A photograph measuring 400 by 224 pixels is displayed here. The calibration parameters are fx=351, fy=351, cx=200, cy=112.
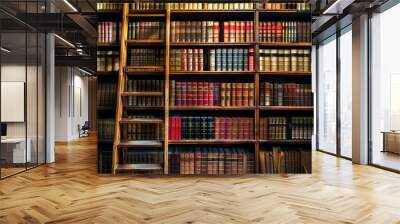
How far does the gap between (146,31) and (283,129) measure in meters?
2.40

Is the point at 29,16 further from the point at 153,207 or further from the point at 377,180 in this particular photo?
the point at 377,180

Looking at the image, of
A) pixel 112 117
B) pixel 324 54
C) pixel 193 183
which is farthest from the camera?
pixel 324 54

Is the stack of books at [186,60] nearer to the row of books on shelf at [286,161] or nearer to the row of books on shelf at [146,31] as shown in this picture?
the row of books on shelf at [146,31]

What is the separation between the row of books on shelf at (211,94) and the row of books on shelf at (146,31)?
2.44ft

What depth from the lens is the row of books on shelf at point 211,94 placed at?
493 cm

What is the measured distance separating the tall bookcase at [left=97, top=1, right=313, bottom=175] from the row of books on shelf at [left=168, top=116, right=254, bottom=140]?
0.01 m

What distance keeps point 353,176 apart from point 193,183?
92.7 inches

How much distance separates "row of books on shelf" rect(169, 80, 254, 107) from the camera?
493 cm

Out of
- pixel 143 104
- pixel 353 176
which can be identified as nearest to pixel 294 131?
pixel 353 176

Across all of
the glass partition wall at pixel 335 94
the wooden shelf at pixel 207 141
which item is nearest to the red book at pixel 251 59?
the wooden shelf at pixel 207 141

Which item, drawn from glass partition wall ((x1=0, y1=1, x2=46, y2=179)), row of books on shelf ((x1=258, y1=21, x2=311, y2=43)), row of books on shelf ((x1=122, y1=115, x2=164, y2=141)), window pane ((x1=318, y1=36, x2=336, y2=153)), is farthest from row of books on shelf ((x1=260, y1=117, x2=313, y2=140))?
glass partition wall ((x1=0, y1=1, x2=46, y2=179))

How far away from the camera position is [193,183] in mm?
4480

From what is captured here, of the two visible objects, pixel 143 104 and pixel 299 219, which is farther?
pixel 143 104

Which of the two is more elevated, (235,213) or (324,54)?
(324,54)
